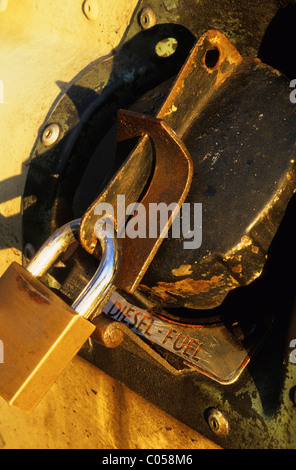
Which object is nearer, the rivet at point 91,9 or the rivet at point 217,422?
the rivet at point 217,422

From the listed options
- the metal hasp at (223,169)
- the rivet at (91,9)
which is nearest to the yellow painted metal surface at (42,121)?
the rivet at (91,9)

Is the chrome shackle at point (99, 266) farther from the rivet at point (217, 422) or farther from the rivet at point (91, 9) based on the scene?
the rivet at point (91, 9)

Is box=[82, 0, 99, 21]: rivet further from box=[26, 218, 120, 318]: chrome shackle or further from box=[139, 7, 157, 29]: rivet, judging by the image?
box=[26, 218, 120, 318]: chrome shackle

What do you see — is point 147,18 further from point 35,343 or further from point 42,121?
point 35,343

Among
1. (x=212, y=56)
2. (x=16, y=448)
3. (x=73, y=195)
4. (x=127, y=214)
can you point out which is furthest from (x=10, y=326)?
(x=16, y=448)

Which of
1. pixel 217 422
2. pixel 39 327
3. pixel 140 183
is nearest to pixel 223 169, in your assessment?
pixel 140 183

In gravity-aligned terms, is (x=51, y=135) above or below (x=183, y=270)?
above

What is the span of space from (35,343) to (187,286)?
Answer: 22cm

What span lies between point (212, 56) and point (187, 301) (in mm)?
343

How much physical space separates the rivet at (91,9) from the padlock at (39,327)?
1.53ft

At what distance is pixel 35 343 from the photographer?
1.95 ft

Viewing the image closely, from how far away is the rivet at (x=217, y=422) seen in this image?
0.79 meters

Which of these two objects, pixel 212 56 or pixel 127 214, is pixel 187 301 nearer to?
pixel 127 214

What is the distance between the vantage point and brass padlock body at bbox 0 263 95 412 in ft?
1.92
